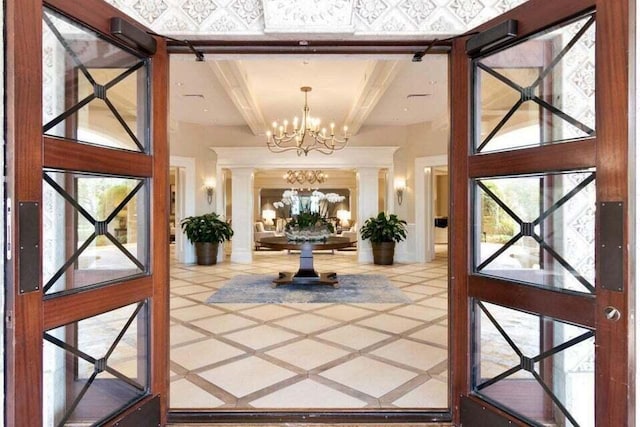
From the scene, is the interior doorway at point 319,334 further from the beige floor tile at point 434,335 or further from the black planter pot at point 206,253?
the black planter pot at point 206,253

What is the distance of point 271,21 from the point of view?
2008 millimetres

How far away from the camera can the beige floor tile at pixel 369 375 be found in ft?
8.51

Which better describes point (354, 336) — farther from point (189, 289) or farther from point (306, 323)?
point (189, 289)

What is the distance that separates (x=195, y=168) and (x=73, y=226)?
730 centimetres

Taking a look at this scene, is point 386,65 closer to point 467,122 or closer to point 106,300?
point 467,122

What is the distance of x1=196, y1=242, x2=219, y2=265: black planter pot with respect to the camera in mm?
8422

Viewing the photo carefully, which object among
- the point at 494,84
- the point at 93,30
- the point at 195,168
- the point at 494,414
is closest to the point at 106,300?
the point at 93,30

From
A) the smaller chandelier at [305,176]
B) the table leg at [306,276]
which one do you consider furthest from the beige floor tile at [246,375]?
the smaller chandelier at [305,176]

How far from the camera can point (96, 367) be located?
187cm

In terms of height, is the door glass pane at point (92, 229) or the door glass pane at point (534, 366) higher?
the door glass pane at point (92, 229)

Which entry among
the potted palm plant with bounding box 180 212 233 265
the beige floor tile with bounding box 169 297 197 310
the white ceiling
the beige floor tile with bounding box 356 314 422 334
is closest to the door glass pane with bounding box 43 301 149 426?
the beige floor tile with bounding box 356 314 422 334

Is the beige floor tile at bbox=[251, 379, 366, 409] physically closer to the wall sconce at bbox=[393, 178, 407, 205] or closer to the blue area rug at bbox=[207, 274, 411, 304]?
the blue area rug at bbox=[207, 274, 411, 304]

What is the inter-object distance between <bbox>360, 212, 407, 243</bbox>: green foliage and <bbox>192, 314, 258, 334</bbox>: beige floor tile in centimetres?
475

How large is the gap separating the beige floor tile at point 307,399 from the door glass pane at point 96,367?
2.52ft
